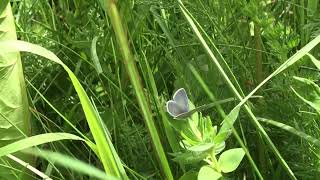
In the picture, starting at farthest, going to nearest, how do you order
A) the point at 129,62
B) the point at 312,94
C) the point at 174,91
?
1. the point at 174,91
2. the point at 312,94
3. the point at 129,62

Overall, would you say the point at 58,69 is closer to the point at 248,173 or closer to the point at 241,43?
the point at 241,43

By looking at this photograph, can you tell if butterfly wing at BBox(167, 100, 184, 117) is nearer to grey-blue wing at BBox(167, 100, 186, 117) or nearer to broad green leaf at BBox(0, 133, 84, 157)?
grey-blue wing at BBox(167, 100, 186, 117)

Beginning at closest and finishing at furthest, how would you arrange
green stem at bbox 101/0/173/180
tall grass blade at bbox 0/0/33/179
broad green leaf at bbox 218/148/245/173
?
green stem at bbox 101/0/173/180
broad green leaf at bbox 218/148/245/173
tall grass blade at bbox 0/0/33/179

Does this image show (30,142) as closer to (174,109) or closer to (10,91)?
(174,109)

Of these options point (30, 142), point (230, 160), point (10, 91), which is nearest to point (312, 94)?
point (230, 160)

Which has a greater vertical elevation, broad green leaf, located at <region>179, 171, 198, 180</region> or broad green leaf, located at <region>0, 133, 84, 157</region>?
broad green leaf, located at <region>0, 133, 84, 157</region>

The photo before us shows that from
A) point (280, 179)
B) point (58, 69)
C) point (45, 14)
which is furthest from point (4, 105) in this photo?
point (280, 179)

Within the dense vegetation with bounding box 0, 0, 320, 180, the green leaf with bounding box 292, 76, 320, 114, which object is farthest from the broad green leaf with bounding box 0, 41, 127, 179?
the green leaf with bounding box 292, 76, 320, 114
